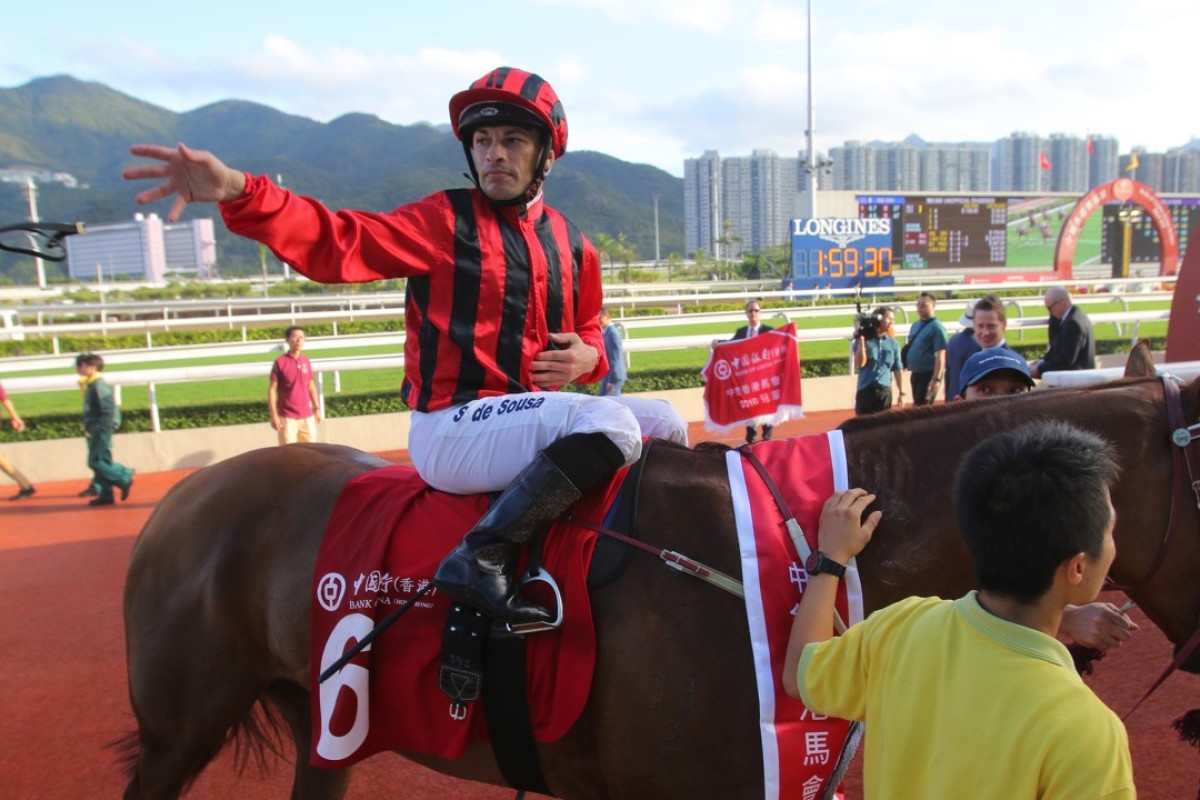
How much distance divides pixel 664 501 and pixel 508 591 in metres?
0.44

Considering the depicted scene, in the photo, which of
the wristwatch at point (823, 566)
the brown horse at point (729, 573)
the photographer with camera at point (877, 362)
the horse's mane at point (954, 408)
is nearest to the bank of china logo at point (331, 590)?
the brown horse at point (729, 573)

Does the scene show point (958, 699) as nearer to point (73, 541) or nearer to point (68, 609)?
point (68, 609)

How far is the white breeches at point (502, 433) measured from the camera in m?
2.08

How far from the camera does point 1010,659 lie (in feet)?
4.24

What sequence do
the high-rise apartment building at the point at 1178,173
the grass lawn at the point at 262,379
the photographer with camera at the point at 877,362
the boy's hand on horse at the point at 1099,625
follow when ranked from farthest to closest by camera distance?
the high-rise apartment building at the point at 1178,173
the grass lawn at the point at 262,379
the photographer with camera at the point at 877,362
the boy's hand on horse at the point at 1099,625

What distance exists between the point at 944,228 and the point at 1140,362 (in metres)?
32.3

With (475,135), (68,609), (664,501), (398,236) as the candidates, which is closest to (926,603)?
(664,501)

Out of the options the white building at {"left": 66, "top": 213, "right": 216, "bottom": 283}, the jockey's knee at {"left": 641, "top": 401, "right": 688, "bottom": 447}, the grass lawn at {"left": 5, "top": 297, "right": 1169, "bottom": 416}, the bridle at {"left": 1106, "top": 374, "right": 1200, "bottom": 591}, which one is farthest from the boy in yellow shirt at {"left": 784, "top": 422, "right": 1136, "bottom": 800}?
the white building at {"left": 66, "top": 213, "right": 216, "bottom": 283}

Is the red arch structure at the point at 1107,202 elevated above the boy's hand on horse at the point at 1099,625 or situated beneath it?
elevated above

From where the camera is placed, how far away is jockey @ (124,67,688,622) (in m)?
1.96

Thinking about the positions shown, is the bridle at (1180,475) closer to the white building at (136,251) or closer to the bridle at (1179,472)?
the bridle at (1179,472)

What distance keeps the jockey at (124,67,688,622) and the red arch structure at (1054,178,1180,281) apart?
30007 millimetres

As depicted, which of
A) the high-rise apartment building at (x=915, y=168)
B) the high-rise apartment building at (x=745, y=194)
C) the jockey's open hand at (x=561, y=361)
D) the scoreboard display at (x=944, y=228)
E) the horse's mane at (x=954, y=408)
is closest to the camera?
the horse's mane at (x=954, y=408)

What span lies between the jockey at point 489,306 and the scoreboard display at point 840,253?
26.9 meters
